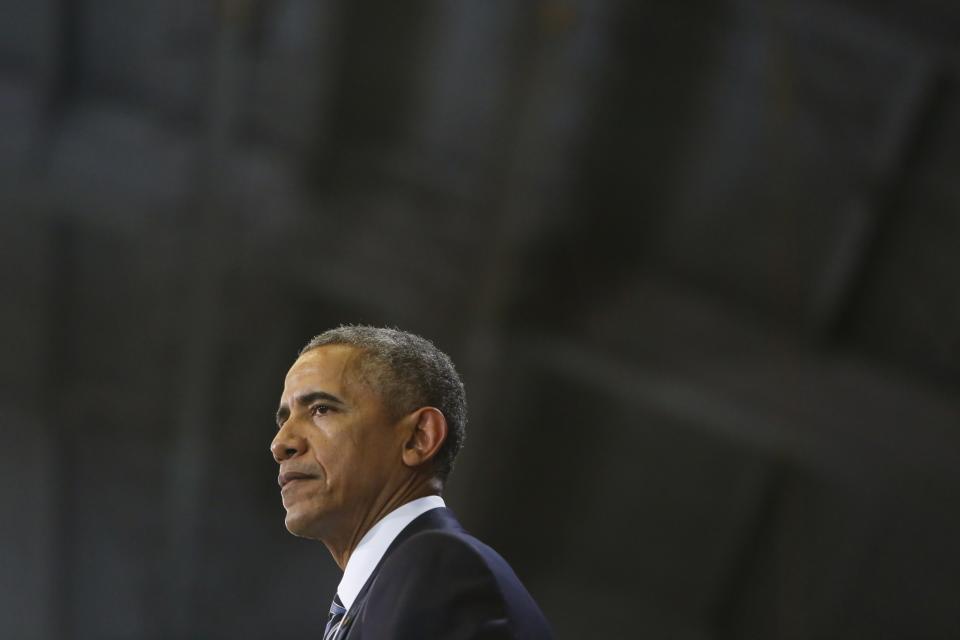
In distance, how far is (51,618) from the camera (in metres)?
8.81

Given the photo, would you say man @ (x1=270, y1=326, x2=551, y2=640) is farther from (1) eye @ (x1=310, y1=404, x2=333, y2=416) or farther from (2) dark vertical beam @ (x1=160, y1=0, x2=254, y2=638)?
(2) dark vertical beam @ (x1=160, y1=0, x2=254, y2=638)

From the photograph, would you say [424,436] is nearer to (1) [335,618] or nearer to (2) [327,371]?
(2) [327,371]

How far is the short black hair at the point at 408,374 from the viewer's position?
1787mm

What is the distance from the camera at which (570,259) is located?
23.0 feet

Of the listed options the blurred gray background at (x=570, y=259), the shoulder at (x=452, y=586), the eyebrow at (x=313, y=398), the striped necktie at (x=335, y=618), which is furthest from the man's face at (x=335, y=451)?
the blurred gray background at (x=570, y=259)

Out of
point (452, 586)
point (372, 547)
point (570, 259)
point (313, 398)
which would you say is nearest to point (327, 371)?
point (313, 398)

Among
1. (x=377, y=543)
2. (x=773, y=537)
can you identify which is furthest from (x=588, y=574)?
(x=377, y=543)

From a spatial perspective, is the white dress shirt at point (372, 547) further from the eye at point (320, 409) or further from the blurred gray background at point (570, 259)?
the blurred gray background at point (570, 259)

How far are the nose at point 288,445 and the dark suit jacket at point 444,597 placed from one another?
0.29 metres

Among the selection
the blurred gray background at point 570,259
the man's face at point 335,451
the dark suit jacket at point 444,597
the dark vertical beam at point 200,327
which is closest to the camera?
the dark suit jacket at point 444,597

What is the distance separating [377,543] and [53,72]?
658cm

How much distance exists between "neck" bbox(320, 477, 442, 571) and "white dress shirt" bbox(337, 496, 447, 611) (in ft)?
0.04

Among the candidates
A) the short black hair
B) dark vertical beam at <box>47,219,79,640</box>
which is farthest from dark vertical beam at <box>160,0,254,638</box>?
the short black hair

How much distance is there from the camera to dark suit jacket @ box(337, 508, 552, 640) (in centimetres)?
142
